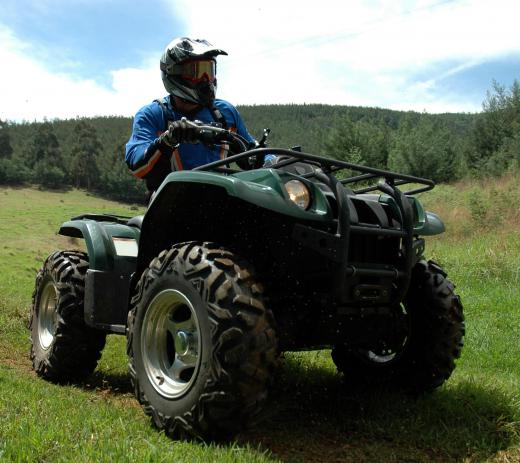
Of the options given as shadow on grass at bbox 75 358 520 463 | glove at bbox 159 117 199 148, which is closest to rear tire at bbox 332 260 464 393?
shadow on grass at bbox 75 358 520 463

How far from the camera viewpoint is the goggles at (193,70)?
4176mm

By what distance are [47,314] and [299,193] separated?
115 inches

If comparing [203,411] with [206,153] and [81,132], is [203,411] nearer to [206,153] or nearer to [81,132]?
[206,153]

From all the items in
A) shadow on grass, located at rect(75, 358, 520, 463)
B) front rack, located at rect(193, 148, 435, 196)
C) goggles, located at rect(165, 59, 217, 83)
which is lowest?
shadow on grass, located at rect(75, 358, 520, 463)

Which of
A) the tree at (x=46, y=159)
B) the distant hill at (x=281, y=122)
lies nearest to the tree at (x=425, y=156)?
the tree at (x=46, y=159)

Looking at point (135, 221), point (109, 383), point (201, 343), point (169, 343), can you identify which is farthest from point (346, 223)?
point (109, 383)

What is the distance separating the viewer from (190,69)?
13.7 ft

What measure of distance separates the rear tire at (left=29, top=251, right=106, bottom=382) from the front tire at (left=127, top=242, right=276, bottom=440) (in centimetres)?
124

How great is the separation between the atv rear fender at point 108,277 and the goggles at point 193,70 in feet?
3.93

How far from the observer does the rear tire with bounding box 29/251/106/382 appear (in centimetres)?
429

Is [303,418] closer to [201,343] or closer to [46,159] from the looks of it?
[201,343]

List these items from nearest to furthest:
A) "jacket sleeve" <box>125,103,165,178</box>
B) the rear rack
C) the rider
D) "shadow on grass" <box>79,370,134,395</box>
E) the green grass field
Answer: the green grass field, the rear rack, "jacket sleeve" <box>125,103,165,178</box>, the rider, "shadow on grass" <box>79,370,134,395</box>

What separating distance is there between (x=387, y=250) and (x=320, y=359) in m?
2.36

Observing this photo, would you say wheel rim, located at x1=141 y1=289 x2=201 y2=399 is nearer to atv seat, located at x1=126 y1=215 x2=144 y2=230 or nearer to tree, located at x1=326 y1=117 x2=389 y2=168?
atv seat, located at x1=126 y1=215 x2=144 y2=230
